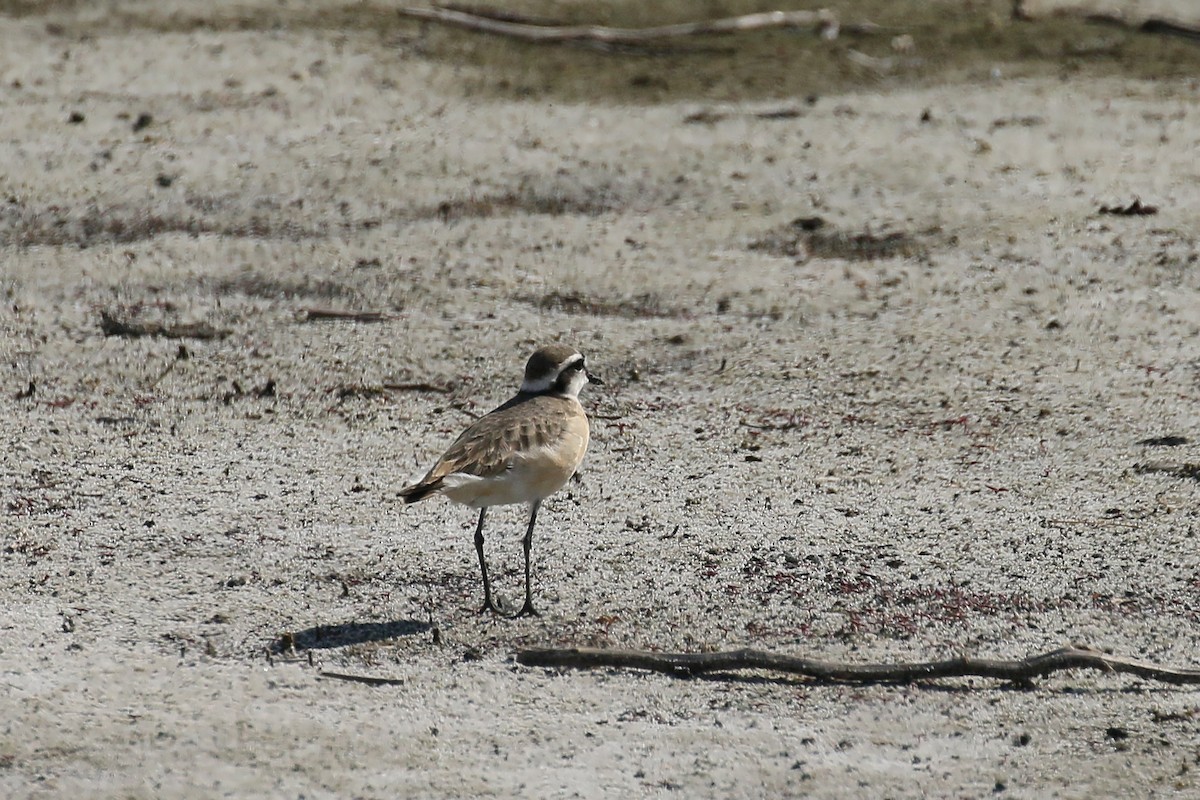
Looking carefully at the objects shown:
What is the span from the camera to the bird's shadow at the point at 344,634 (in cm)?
533

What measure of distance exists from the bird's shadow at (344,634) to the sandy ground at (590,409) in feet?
0.07

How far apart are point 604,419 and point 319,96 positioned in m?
4.90

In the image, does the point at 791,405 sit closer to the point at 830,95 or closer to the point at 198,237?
the point at 198,237

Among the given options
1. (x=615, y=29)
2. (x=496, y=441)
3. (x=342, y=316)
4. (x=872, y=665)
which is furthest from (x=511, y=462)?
(x=615, y=29)

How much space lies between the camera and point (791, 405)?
24.7 feet

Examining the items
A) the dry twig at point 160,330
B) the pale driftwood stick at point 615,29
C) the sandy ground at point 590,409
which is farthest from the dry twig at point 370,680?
the pale driftwood stick at point 615,29

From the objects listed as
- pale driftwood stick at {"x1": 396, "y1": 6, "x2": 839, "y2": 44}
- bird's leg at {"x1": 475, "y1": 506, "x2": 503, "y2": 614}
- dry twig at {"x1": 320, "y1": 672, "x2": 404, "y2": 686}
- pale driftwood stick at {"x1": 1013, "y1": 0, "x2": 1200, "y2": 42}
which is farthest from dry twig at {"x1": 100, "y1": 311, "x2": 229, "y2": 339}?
pale driftwood stick at {"x1": 1013, "y1": 0, "x2": 1200, "y2": 42}

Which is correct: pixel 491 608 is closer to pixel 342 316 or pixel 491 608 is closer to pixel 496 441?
pixel 496 441

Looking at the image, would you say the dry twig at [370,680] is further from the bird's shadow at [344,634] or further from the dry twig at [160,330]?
the dry twig at [160,330]

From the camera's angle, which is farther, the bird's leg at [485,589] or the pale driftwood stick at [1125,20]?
the pale driftwood stick at [1125,20]

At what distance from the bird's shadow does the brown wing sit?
475 mm

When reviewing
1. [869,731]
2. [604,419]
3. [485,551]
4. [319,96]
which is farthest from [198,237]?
[869,731]

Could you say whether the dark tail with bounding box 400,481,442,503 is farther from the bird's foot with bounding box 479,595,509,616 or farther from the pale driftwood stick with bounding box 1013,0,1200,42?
the pale driftwood stick with bounding box 1013,0,1200,42

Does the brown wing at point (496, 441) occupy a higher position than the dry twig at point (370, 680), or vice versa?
the brown wing at point (496, 441)
